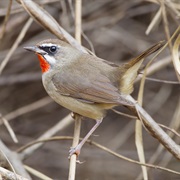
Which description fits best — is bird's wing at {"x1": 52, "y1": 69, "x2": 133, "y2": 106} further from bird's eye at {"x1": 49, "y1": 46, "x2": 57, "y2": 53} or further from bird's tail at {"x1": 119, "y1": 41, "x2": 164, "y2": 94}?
bird's eye at {"x1": 49, "y1": 46, "x2": 57, "y2": 53}

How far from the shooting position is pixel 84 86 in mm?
3404

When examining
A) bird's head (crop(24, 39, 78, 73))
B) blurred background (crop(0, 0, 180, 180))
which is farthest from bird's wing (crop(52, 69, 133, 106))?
blurred background (crop(0, 0, 180, 180))

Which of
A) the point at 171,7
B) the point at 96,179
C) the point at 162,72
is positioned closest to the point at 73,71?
the point at 171,7

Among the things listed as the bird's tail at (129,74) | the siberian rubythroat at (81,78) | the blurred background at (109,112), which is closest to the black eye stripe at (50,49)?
the siberian rubythroat at (81,78)

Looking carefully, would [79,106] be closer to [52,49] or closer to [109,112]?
[52,49]

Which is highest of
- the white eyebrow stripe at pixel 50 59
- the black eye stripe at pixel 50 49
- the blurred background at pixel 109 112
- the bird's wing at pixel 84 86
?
the blurred background at pixel 109 112

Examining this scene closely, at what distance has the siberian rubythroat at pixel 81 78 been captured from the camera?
3322 millimetres

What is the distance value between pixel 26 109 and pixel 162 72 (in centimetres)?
171

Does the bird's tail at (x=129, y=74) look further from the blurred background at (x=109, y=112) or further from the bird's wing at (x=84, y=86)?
the blurred background at (x=109, y=112)

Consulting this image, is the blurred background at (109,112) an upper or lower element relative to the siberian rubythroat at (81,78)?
upper

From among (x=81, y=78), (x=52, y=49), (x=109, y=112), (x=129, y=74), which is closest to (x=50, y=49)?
(x=52, y=49)

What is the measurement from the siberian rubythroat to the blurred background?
58.0 inches

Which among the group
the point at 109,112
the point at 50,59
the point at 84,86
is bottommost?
the point at 84,86

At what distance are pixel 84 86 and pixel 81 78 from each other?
0.07 metres
